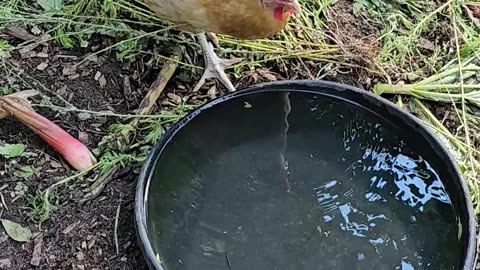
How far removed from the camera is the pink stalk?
1.89 m

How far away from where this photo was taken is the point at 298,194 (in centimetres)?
180

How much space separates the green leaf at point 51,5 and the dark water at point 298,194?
0.68 m

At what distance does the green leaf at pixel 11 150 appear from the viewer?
1.90 meters

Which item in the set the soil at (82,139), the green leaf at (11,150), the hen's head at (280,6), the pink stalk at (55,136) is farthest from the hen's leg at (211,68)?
the green leaf at (11,150)

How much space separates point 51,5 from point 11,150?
56 cm

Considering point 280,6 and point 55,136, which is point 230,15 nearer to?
point 280,6

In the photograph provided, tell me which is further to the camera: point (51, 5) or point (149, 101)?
point (51, 5)

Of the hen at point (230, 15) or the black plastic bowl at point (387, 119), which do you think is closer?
the black plastic bowl at point (387, 119)

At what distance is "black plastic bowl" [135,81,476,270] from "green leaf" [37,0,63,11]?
67 centimetres

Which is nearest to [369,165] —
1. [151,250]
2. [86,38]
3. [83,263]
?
[151,250]

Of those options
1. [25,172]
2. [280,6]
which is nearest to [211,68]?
[280,6]

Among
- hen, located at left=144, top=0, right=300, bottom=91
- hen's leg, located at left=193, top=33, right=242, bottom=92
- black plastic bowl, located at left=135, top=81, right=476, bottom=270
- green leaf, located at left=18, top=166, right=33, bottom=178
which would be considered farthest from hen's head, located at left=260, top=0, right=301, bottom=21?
green leaf, located at left=18, top=166, right=33, bottom=178

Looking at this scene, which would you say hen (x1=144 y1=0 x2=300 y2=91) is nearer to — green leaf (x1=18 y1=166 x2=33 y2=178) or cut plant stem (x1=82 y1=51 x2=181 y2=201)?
cut plant stem (x1=82 y1=51 x2=181 y2=201)

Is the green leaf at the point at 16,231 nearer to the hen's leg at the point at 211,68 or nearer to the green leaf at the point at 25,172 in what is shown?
the green leaf at the point at 25,172
